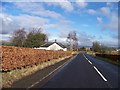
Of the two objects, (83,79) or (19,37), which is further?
(19,37)

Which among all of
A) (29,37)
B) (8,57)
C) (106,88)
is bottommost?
(106,88)

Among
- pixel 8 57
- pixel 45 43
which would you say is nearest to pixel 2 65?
pixel 8 57

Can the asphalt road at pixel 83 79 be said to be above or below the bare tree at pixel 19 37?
below

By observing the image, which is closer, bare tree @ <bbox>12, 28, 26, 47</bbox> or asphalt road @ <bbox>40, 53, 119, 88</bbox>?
asphalt road @ <bbox>40, 53, 119, 88</bbox>

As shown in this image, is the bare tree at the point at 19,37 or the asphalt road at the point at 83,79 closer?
the asphalt road at the point at 83,79

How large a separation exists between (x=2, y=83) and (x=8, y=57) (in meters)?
5.77

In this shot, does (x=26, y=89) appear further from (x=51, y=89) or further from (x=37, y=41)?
(x=37, y=41)

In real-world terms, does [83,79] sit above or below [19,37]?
below

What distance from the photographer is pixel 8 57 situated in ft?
58.0

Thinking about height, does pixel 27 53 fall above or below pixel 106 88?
above

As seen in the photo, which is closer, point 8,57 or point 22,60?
point 8,57

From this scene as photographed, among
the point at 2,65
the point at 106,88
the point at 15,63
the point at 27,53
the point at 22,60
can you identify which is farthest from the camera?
the point at 27,53

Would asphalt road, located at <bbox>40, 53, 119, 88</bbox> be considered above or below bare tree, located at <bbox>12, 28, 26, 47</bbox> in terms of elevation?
below

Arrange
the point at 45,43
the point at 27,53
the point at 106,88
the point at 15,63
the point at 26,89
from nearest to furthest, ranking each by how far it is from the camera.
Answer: the point at 26,89 → the point at 106,88 → the point at 15,63 → the point at 27,53 → the point at 45,43
